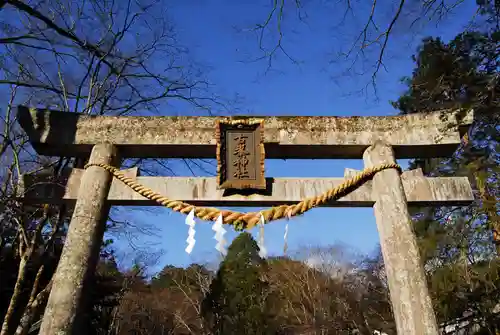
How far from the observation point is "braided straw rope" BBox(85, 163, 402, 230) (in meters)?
3.65

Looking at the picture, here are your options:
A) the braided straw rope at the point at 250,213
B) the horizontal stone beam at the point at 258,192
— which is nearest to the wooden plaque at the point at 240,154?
the horizontal stone beam at the point at 258,192

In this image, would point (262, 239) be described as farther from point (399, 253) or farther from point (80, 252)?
point (80, 252)

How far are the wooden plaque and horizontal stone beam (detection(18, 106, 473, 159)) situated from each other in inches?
5.0

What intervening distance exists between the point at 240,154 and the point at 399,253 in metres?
1.88

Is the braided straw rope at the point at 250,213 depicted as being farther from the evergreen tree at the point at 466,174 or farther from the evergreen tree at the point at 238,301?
the evergreen tree at the point at 238,301

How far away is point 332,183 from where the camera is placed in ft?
13.1

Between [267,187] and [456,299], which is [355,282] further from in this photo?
[267,187]

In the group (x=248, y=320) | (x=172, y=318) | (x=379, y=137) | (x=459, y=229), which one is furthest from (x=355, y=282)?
(x=379, y=137)

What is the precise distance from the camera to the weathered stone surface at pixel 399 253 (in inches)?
128

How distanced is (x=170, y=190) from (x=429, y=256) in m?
7.86

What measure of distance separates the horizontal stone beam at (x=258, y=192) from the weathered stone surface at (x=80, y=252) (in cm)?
19

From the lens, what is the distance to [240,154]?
400 centimetres

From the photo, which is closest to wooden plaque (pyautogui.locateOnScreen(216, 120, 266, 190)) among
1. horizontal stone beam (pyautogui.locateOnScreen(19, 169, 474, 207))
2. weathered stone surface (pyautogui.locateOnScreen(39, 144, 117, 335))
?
horizontal stone beam (pyautogui.locateOnScreen(19, 169, 474, 207))

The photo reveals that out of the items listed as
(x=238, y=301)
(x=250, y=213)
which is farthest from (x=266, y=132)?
(x=238, y=301)
